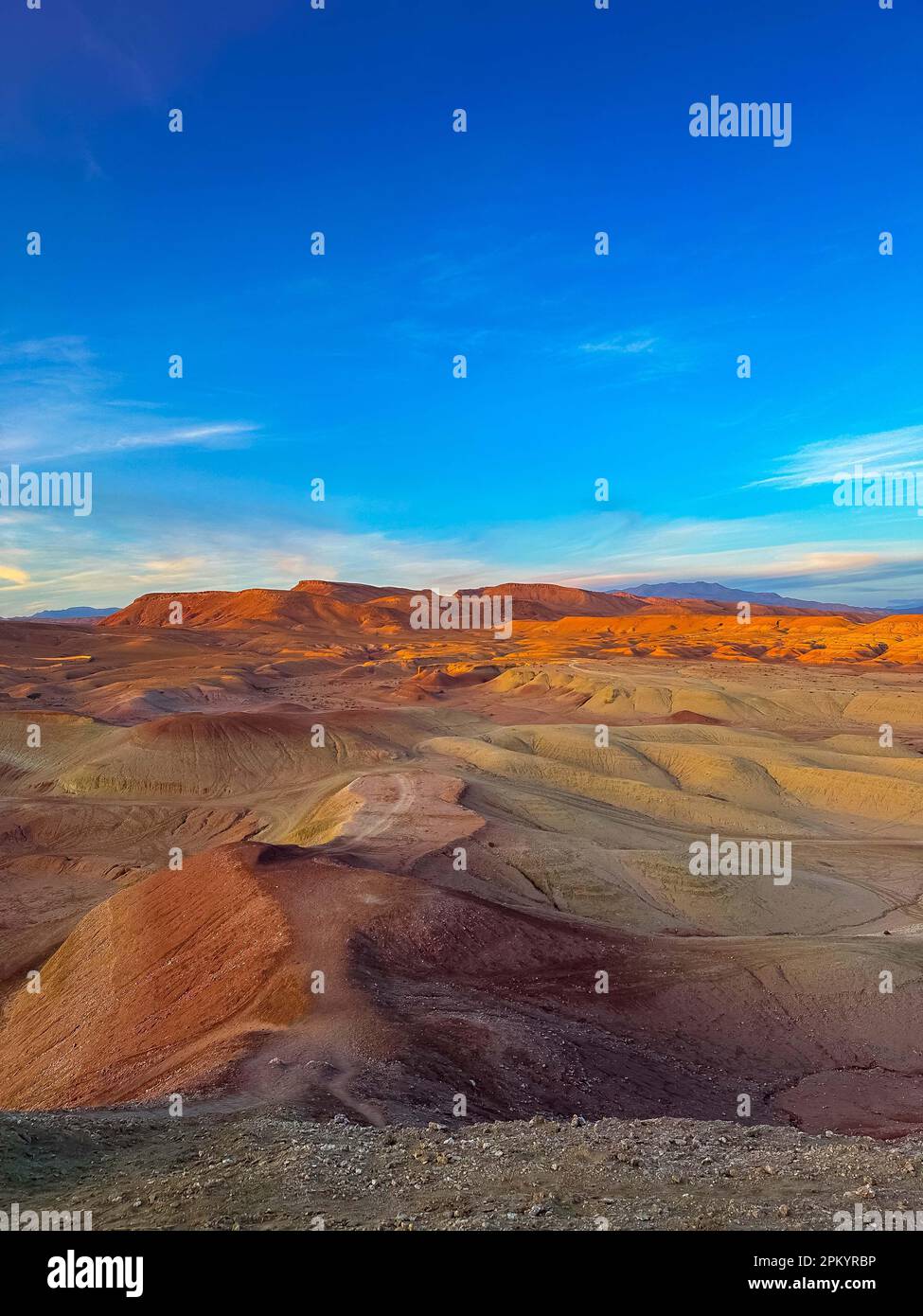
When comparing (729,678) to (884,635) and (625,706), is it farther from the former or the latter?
(884,635)

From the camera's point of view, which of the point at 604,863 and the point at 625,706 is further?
the point at 625,706

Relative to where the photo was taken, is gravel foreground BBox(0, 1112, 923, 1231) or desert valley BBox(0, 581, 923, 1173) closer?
gravel foreground BBox(0, 1112, 923, 1231)

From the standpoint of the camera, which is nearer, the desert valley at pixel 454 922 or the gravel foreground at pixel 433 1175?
the gravel foreground at pixel 433 1175

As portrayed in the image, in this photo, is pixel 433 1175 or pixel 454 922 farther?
pixel 454 922

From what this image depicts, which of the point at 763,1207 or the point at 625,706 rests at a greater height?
the point at 625,706

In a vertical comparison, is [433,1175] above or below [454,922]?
above

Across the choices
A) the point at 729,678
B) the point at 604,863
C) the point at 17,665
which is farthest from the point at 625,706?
the point at 17,665
